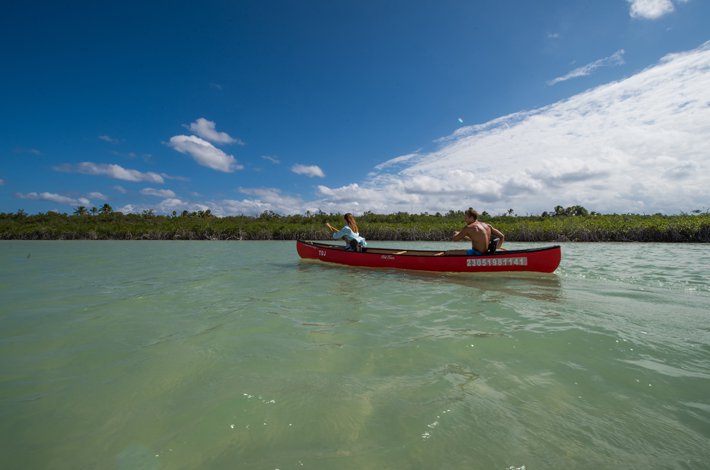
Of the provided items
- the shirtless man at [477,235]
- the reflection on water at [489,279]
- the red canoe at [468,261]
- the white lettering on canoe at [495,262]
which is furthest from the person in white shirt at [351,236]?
the white lettering on canoe at [495,262]

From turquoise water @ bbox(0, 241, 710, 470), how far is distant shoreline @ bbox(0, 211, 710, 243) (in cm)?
2141

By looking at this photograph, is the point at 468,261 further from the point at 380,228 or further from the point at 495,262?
the point at 380,228

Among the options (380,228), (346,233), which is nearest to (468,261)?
(346,233)

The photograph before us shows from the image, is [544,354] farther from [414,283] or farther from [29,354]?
[29,354]

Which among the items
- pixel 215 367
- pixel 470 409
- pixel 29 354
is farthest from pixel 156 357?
pixel 470 409

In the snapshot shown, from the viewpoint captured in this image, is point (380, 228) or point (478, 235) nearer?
point (478, 235)

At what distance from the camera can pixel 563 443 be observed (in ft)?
6.85

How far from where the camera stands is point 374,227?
3409cm

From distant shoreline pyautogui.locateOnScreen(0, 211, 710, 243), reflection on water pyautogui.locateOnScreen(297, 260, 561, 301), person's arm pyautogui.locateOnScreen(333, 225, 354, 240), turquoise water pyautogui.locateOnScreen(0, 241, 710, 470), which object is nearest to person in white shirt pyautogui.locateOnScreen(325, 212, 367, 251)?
person's arm pyautogui.locateOnScreen(333, 225, 354, 240)

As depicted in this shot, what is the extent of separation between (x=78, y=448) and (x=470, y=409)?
8.62ft

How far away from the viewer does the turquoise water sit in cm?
206

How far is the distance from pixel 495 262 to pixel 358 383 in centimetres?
729

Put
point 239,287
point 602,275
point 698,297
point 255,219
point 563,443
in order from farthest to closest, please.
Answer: point 255,219 < point 602,275 < point 239,287 < point 698,297 < point 563,443

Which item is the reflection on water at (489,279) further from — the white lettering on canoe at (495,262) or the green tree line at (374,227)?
the green tree line at (374,227)
